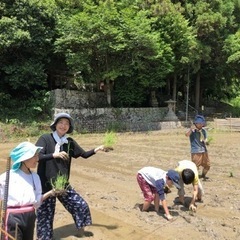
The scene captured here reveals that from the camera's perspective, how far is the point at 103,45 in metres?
21.8

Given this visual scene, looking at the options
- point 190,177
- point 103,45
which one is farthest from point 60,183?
point 103,45

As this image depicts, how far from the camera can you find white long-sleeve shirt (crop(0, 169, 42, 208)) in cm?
318

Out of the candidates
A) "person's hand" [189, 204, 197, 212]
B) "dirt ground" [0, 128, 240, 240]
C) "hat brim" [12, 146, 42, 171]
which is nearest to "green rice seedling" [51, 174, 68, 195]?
"hat brim" [12, 146, 42, 171]

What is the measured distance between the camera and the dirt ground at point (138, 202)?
5.16 metres

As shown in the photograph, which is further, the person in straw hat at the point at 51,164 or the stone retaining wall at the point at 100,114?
the stone retaining wall at the point at 100,114

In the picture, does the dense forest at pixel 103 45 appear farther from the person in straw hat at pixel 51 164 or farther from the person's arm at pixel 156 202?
the person in straw hat at pixel 51 164

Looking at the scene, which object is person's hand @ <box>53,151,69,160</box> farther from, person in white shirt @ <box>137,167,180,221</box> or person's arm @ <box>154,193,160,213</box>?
person's arm @ <box>154,193,160,213</box>

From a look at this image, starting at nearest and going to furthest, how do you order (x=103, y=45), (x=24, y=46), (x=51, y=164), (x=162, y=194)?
(x=51, y=164), (x=162, y=194), (x=103, y=45), (x=24, y=46)

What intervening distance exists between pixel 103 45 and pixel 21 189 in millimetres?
19269

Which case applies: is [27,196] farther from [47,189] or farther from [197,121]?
[197,121]

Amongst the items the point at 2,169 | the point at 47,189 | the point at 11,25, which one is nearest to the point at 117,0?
the point at 11,25

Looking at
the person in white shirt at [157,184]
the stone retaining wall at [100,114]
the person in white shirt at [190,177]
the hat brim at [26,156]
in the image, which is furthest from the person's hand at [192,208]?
the stone retaining wall at [100,114]

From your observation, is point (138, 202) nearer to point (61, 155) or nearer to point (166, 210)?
point (166, 210)

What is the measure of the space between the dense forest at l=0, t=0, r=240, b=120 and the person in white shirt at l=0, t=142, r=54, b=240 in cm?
1865
